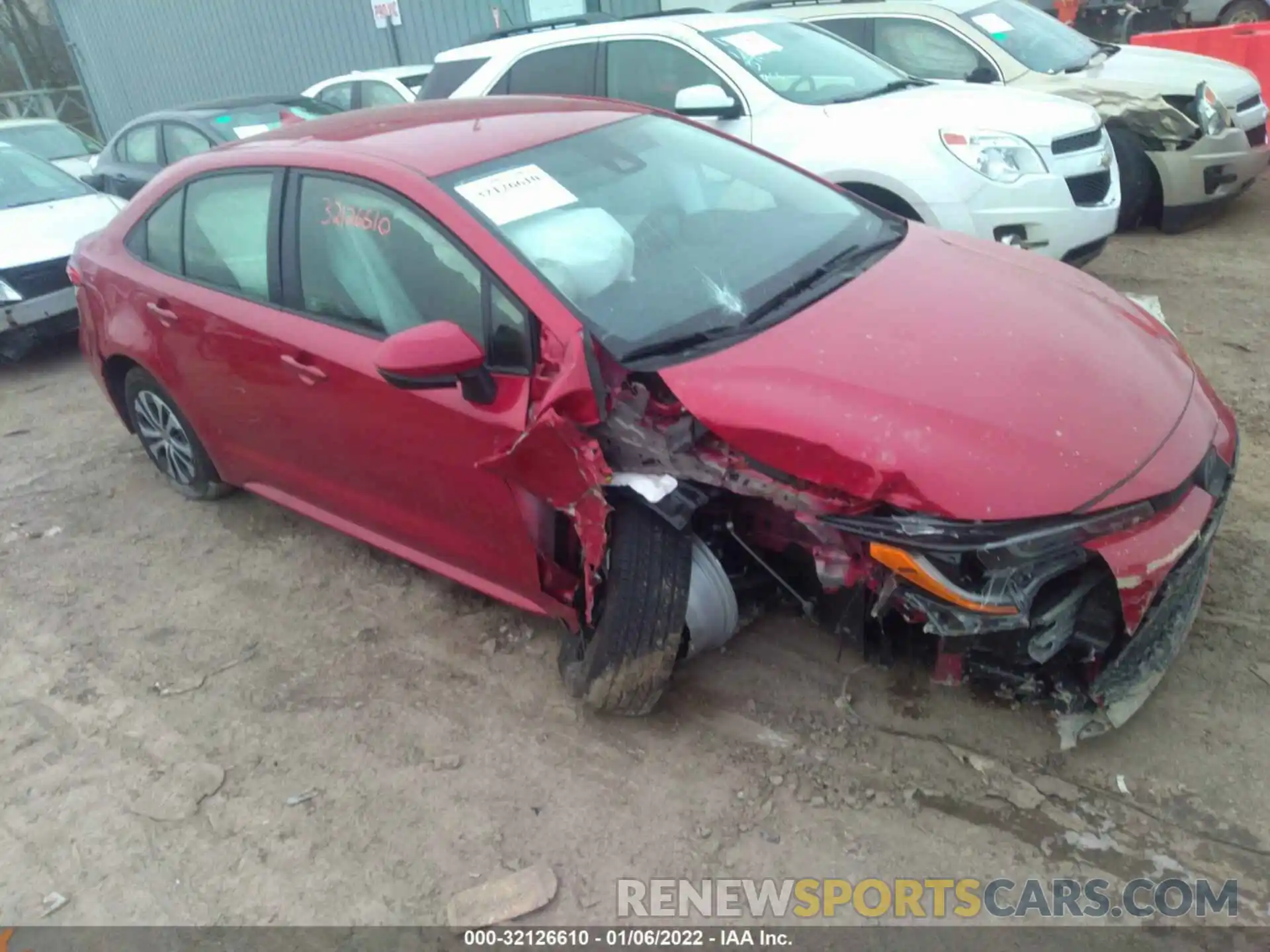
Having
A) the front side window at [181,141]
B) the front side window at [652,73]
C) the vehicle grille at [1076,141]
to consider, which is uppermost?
the front side window at [652,73]

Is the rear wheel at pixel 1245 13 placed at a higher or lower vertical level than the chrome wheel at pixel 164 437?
lower

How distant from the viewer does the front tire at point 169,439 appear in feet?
14.0

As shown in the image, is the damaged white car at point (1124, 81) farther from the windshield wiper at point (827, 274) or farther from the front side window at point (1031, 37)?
the windshield wiper at point (827, 274)

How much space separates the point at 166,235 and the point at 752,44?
3.72 m

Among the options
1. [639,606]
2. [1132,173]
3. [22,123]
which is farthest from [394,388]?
[22,123]

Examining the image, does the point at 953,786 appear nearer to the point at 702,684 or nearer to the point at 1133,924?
the point at 1133,924

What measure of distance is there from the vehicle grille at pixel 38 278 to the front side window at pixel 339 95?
3.61 m

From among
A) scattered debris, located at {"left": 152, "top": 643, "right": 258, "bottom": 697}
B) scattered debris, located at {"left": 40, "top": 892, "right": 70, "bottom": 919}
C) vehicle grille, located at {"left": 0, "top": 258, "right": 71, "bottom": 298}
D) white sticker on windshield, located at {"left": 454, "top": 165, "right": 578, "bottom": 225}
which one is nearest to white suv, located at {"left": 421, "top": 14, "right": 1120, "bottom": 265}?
white sticker on windshield, located at {"left": 454, "top": 165, "right": 578, "bottom": 225}

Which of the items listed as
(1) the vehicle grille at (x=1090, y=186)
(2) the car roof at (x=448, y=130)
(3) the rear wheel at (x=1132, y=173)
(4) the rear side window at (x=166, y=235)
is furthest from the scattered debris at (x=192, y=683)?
(3) the rear wheel at (x=1132, y=173)

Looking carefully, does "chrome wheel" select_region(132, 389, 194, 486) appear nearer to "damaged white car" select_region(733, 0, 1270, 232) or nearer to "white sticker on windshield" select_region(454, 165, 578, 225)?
"white sticker on windshield" select_region(454, 165, 578, 225)

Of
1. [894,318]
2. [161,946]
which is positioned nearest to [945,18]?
[894,318]

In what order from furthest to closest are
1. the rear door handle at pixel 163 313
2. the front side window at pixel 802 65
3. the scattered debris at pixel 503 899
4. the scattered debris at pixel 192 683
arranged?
the front side window at pixel 802 65 → the rear door handle at pixel 163 313 → the scattered debris at pixel 192 683 → the scattered debris at pixel 503 899

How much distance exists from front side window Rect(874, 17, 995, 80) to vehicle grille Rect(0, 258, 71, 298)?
19.8 feet

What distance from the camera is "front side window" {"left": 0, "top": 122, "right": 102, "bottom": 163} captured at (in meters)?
10.3
